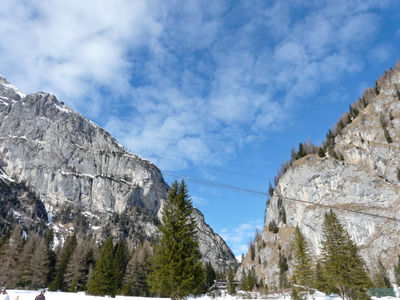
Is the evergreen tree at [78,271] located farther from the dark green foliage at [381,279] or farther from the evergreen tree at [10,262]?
the dark green foliage at [381,279]

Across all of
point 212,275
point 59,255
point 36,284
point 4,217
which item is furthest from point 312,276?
point 4,217

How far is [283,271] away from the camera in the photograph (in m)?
106

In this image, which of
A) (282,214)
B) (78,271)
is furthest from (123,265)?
(282,214)

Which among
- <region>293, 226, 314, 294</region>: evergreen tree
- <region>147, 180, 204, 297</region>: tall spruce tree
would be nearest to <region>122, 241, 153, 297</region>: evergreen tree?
<region>293, 226, 314, 294</region>: evergreen tree

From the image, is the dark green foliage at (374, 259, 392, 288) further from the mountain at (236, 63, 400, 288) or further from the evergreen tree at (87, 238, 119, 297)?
the evergreen tree at (87, 238, 119, 297)

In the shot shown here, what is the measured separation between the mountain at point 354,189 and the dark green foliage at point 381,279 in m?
2.60

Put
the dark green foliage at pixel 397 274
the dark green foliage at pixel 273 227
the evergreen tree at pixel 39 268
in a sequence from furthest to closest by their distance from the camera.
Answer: the dark green foliage at pixel 273 227
the dark green foliage at pixel 397 274
the evergreen tree at pixel 39 268

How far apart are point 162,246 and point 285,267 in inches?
3866

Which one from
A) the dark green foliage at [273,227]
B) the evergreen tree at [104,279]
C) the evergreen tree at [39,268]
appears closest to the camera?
the evergreen tree at [104,279]

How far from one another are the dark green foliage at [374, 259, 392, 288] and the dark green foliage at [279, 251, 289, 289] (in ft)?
111

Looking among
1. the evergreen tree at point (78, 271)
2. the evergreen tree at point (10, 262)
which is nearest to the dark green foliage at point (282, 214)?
the evergreen tree at point (78, 271)

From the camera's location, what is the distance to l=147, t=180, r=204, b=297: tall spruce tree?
2556cm

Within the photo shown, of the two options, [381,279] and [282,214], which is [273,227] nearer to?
[282,214]

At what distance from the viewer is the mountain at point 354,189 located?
86.2 meters
